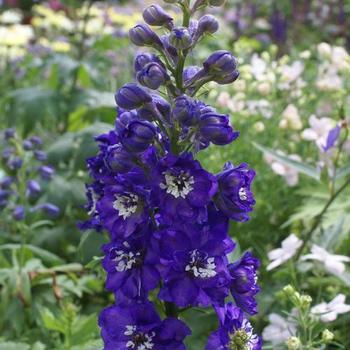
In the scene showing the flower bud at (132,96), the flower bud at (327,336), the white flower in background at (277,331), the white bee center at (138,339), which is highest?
the flower bud at (132,96)

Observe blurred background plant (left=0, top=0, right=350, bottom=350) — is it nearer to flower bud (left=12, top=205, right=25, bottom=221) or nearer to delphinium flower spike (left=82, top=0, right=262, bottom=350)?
flower bud (left=12, top=205, right=25, bottom=221)

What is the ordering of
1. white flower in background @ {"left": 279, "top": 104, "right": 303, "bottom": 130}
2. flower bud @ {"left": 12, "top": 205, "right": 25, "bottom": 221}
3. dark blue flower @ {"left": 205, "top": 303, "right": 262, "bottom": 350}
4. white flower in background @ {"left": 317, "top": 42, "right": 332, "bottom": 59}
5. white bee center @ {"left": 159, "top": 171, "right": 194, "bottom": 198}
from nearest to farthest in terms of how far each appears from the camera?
white bee center @ {"left": 159, "top": 171, "right": 194, "bottom": 198} < dark blue flower @ {"left": 205, "top": 303, "right": 262, "bottom": 350} < flower bud @ {"left": 12, "top": 205, "right": 25, "bottom": 221} < white flower in background @ {"left": 279, "top": 104, "right": 303, "bottom": 130} < white flower in background @ {"left": 317, "top": 42, "right": 332, "bottom": 59}

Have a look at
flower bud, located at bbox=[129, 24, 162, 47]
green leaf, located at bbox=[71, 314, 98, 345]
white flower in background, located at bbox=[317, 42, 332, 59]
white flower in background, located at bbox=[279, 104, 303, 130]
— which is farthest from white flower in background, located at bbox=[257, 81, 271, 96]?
flower bud, located at bbox=[129, 24, 162, 47]

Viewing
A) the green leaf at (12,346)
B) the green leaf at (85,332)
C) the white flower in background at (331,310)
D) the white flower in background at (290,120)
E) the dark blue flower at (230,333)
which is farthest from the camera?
the white flower in background at (290,120)

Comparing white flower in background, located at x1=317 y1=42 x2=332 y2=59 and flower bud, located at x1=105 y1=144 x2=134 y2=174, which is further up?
white flower in background, located at x1=317 y1=42 x2=332 y2=59

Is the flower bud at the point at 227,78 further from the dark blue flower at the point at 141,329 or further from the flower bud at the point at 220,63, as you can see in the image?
the dark blue flower at the point at 141,329

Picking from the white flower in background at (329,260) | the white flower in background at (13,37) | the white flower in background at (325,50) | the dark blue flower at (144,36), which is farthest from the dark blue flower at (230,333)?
the white flower in background at (13,37)

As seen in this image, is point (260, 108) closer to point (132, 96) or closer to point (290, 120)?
point (290, 120)
